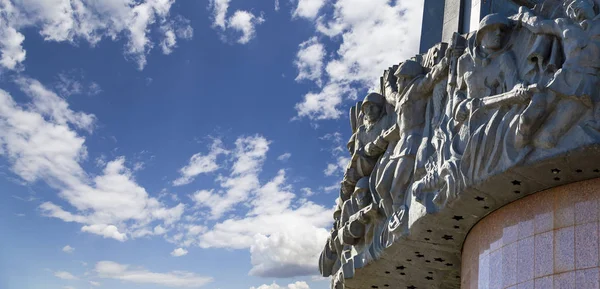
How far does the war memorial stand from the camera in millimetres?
14109

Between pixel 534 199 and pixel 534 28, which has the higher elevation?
pixel 534 28

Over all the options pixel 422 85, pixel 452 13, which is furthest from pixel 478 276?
pixel 452 13

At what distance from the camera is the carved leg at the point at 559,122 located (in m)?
13.9

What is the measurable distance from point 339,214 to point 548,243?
7.70 meters

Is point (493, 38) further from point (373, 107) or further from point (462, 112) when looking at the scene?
point (373, 107)

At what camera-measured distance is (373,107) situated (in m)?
19.9

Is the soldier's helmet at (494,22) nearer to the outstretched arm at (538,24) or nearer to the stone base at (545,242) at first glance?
the outstretched arm at (538,24)

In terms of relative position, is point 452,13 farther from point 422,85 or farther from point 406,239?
point 406,239

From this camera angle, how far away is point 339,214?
2147 centimetres

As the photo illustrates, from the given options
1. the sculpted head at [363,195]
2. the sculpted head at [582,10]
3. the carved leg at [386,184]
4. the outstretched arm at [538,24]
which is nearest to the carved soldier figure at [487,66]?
the outstretched arm at [538,24]

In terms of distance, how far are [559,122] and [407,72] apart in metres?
5.05

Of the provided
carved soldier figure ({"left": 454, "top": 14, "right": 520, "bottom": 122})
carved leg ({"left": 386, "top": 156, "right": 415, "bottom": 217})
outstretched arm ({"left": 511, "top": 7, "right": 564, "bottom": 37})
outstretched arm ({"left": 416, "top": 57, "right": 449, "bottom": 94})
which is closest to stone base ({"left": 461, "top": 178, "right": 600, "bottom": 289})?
carved leg ({"left": 386, "top": 156, "right": 415, "bottom": 217})

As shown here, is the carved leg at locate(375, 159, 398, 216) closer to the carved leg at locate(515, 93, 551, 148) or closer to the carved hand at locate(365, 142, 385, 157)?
the carved hand at locate(365, 142, 385, 157)

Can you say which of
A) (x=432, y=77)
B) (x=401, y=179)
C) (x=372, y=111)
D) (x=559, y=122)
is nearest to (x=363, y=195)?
(x=401, y=179)
